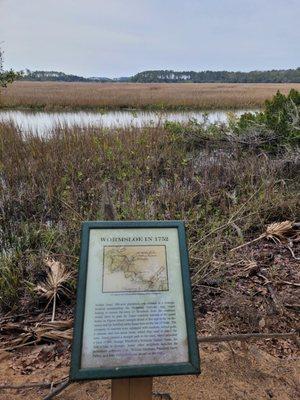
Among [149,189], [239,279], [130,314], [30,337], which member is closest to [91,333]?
[130,314]

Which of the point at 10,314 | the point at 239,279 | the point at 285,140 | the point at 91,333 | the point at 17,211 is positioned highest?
the point at 285,140

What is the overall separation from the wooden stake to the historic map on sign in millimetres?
375

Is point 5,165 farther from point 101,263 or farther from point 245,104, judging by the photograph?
point 245,104

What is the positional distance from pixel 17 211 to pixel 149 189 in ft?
6.69

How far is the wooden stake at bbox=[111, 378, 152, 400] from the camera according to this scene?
61.9 inches

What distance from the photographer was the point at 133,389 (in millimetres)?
1579

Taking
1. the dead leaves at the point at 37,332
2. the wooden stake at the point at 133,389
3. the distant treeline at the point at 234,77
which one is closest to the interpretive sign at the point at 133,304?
the wooden stake at the point at 133,389

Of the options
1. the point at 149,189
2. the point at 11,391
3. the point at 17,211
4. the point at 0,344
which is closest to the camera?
the point at 11,391

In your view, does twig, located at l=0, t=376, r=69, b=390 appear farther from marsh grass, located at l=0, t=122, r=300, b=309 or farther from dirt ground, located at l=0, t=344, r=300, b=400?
marsh grass, located at l=0, t=122, r=300, b=309

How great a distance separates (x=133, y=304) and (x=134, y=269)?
17 centimetres

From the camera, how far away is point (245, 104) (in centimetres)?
2450

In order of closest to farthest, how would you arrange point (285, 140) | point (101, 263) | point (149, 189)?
1. point (101, 263)
2. point (149, 189)
3. point (285, 140)

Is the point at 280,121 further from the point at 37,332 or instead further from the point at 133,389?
the point at 133,389

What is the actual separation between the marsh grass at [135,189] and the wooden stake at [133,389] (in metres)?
1.70
